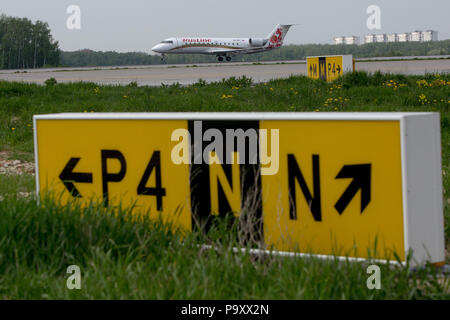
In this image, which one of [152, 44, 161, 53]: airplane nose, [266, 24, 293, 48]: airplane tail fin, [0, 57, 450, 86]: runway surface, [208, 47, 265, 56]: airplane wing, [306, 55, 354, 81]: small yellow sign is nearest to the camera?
[306, 55, 354, 81]: small yellow sign

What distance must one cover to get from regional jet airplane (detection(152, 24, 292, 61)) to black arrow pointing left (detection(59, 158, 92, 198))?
185ft

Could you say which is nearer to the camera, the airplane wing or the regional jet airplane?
the regional jet airplane

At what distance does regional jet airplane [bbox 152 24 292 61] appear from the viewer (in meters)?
61.5

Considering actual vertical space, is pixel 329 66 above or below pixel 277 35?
below

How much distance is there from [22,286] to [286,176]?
1.86 metres

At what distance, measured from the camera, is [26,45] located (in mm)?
86938

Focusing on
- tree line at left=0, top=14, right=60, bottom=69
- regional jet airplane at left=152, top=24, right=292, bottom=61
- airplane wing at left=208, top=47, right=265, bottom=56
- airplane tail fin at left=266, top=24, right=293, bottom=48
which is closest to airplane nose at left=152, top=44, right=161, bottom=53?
regional jet airplane at left=152, top=24, right=292, bottom=61

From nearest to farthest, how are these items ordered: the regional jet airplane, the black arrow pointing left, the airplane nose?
the black arrow pointing left → the airplane nose → the regional jet airplane

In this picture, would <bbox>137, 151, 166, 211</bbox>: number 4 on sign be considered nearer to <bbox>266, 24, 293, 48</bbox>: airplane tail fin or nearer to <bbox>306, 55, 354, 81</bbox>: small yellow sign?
<bbox>306, 55, 354, 81</bbox>: small yellow sign

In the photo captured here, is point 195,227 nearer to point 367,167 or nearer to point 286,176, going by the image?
point 286,176

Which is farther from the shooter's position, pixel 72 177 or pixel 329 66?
pixel 329 66

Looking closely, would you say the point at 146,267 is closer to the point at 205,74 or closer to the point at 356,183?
the point at 356,183

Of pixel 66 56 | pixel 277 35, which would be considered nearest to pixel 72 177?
pixel 277 35

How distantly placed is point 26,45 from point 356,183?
87910 millimetres
